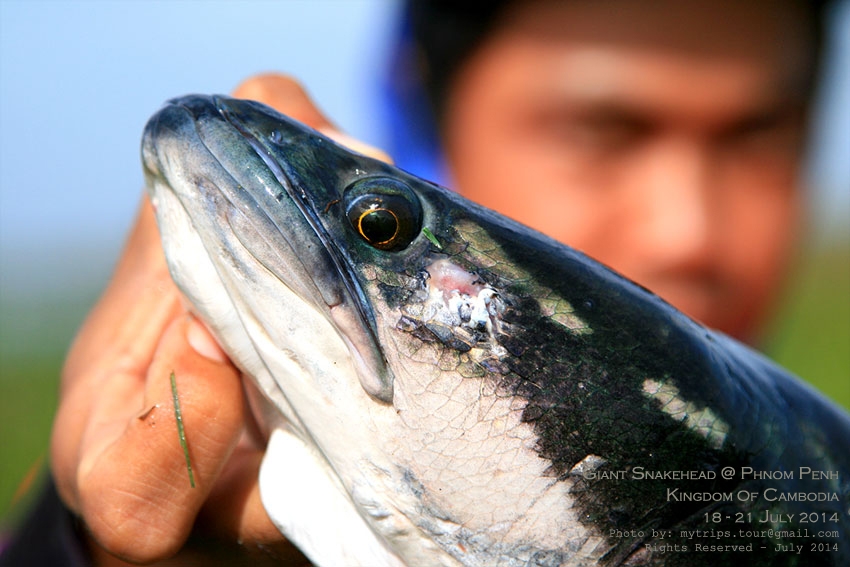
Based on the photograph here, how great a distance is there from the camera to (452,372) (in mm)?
1017

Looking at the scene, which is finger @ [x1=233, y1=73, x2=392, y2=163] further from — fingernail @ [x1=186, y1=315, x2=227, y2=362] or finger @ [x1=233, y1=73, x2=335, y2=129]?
fingernail @ [x1=186, y1=315, x2=227, y2=362]

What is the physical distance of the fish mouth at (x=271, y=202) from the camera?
3.33 ft

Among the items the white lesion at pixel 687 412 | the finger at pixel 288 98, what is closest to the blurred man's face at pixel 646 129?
the finger at pixel 288 98

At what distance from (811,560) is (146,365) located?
112cm

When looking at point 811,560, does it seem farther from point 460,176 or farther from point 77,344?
point 460,176

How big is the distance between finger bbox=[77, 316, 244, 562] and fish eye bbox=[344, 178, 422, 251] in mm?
330

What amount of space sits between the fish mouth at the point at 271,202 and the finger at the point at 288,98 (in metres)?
0.35

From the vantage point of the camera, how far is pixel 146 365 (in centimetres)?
140

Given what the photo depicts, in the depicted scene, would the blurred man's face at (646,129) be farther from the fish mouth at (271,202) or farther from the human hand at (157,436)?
the fish mouth at (271,202)

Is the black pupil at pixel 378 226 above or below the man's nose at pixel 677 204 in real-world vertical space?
below

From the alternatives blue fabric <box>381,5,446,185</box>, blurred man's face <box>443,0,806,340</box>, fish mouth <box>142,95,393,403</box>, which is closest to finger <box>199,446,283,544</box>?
fish mouth <box>142,95,393,403</box>

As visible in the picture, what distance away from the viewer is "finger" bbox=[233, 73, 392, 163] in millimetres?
1478

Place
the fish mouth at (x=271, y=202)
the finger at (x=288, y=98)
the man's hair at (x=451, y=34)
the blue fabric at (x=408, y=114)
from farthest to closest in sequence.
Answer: the blue fabric at (x=408, y=114), the man's hair at (x=451, y=34), the finger at (x=288, y=98), the fish mouth at (x=271, y=202)

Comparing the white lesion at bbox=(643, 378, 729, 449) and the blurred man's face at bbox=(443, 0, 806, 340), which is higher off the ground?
the blurred man's face at bbox=(443, 0, 806, 340)
